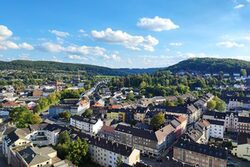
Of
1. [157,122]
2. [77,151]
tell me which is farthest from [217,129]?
[77,151]

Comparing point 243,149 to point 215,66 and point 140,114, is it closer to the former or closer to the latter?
point 140,114

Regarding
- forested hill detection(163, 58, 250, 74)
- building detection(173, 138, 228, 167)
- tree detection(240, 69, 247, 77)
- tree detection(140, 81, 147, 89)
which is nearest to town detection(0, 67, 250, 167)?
building detection(173, 138, 228, 167)

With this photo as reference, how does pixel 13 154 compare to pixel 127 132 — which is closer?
pixel 13 154

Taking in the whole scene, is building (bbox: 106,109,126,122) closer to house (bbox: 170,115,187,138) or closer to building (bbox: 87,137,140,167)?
house (bbox: 170,115,187,138)

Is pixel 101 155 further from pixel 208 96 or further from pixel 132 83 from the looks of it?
pixel 132 83

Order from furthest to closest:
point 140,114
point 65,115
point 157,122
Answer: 1. point 65,115
2. point 140,114
3. point 157,122

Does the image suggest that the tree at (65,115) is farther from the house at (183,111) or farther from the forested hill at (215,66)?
the forested hill at (215,66)

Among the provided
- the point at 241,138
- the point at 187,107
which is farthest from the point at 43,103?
the point at 241,138
